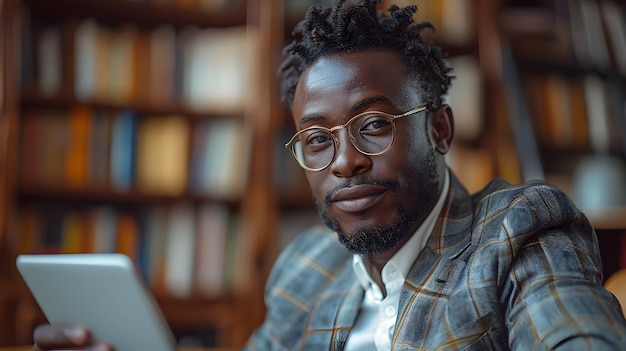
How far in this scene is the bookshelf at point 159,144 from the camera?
7.13 ft

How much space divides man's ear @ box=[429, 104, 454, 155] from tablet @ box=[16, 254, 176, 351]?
53cm

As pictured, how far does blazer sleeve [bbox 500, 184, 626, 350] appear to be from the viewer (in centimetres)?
70

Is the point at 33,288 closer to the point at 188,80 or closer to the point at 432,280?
the point at 432,280

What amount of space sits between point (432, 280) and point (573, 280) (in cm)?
22

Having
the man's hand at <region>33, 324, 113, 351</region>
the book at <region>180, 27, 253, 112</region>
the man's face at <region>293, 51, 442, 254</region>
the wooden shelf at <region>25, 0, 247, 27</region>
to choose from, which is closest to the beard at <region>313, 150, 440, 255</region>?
the man's face at <region>293, 51, 442, 254</region>

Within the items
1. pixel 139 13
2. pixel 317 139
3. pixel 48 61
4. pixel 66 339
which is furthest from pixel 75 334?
pixel 139 13

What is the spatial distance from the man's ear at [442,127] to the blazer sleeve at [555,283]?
0.22m

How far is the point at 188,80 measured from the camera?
7.61ft

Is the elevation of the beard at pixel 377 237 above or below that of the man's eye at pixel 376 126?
below

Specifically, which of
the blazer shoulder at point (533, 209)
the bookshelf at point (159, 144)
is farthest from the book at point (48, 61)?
the blazer shoulder at point (533, 209)

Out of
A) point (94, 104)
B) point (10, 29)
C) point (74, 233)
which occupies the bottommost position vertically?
point (74, 233)

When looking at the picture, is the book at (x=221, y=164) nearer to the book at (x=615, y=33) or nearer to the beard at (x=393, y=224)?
the beard at (x=393, y=224)

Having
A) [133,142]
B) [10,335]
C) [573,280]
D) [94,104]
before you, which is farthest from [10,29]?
[573,280]

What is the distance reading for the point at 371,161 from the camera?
3.06 feet
